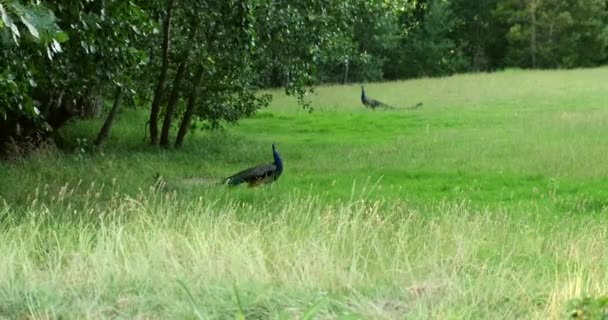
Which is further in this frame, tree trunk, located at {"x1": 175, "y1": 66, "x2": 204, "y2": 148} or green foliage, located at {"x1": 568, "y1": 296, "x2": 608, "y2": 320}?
tree trunk, located at {"x1": 175, "y1": 66, "x2": 204, "y2": 148}

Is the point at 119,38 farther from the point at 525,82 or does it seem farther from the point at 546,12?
the point at 546,12

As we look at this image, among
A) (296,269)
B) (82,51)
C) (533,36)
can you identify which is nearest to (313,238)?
(296,269)

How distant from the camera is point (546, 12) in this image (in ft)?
183

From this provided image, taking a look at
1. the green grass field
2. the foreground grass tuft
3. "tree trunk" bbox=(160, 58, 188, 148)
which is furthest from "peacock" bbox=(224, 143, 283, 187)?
"tree trunk" bbox=(160, 58, 188, 148)

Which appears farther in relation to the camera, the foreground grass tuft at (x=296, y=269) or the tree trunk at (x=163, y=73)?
the tree trunk at (x=163, y=73)

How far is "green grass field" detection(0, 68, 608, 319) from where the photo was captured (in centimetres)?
415

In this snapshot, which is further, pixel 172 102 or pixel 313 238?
pixel 172 102

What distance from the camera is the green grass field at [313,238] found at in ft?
13.6

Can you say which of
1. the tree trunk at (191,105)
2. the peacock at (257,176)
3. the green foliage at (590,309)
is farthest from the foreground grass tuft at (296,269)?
the tree trunk at (191,105)

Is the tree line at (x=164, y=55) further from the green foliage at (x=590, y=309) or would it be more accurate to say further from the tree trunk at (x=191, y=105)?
the green foliage at (x=590, y=309)

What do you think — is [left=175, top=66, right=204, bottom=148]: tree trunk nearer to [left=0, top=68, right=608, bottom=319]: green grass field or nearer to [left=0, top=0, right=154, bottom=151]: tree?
[left=0, top=68, right=608, bottom=319]: green grass field

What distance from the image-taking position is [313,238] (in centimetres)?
556

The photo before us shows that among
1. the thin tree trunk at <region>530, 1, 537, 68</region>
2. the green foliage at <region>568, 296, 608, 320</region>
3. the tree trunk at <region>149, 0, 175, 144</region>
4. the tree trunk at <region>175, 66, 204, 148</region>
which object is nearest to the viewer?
the green foliage at <region>568, 296, 608, 320</region>

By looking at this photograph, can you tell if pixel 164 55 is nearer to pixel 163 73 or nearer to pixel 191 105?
pixel 163 73
